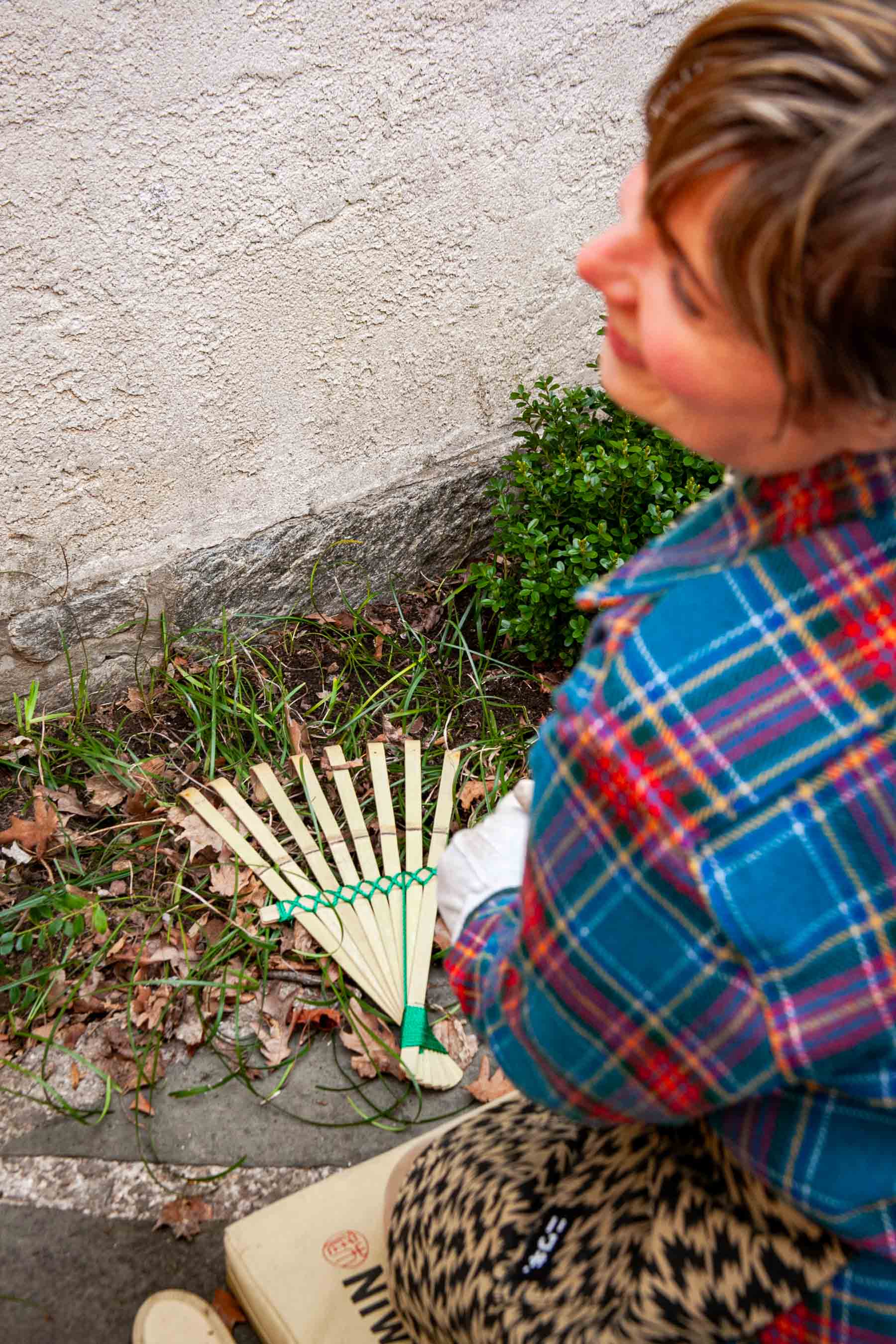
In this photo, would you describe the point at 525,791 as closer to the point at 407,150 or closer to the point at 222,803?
the point at 222,803

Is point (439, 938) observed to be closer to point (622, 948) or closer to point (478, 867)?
point (478, 867)

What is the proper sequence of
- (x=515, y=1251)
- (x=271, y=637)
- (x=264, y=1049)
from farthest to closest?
(x=271, y=637), (x=264, y=1049), (x=515, y=1251)

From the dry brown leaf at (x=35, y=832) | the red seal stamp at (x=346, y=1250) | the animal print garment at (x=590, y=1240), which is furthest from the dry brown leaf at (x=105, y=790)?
the animal print garment at (x=590, y=1240)

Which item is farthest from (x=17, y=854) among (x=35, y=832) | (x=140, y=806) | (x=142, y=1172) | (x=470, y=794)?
(x=470, y=794)

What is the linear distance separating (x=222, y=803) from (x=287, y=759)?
0.74ft

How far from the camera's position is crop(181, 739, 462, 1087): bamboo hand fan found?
240cm

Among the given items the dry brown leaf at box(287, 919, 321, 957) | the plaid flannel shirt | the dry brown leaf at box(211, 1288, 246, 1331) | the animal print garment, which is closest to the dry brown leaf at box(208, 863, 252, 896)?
the dry brown leaf at box(287, 919, 321, 957)

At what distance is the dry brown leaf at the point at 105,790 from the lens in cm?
276

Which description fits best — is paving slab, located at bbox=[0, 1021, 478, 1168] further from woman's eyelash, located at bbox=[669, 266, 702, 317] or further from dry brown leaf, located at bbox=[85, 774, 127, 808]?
woman's eyelash, located at bbox=[669, 266, 702, 317]

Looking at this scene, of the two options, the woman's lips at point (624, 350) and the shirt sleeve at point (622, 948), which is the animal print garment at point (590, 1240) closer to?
the shirt sleeve at point (622, 948)

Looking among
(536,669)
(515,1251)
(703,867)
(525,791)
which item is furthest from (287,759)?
(703,867)

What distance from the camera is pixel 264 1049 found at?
2.35 metres

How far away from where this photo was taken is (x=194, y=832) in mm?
2697

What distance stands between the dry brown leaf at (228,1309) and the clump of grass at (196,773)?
1.42 ft
